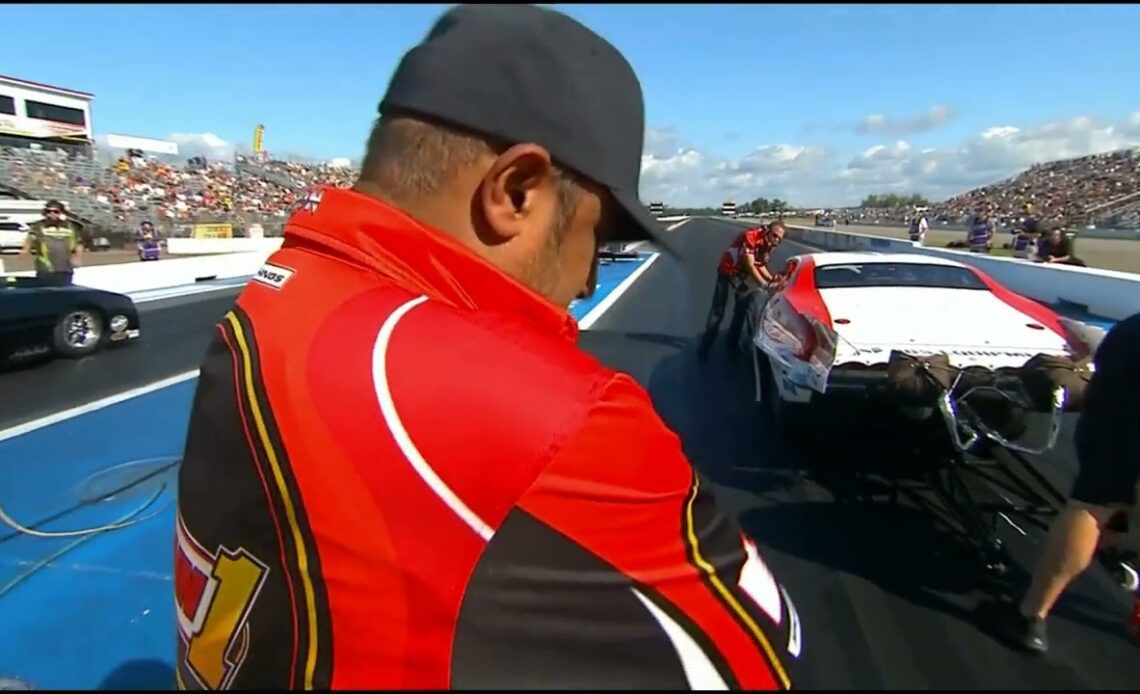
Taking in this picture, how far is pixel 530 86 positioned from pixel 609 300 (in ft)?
44.2

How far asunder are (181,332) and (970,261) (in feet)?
57.3

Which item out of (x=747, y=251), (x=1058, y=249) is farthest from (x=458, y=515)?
(x=1058, y=249)

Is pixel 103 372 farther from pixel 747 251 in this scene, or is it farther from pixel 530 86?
pixel 530 86

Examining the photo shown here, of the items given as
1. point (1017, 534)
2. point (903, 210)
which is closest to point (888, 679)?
point (1017, 534)

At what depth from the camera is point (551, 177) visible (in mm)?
946

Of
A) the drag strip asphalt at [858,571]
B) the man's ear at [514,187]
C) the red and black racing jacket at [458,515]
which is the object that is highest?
the man's ear at [514,187]

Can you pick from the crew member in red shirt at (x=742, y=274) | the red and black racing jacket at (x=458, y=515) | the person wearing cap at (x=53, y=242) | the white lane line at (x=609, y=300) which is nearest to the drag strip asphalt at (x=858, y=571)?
the red and black racing jacket at (x=458, y=515)

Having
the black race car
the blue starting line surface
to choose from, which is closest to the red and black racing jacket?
the blue starting line surface

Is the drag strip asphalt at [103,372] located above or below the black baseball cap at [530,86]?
below

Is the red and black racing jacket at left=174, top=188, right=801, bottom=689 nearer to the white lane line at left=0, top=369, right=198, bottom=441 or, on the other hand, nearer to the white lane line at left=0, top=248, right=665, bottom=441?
the white lane line at left=0, top=248, right=665, bottom=441

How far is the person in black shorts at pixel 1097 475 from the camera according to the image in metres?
2.77

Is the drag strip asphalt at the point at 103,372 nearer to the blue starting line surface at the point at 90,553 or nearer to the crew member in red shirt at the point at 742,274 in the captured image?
the blue starting line surface at the point at 90,553

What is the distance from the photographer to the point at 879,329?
16.3 ft

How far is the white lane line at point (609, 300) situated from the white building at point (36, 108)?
5.46m
